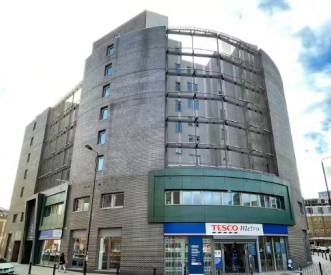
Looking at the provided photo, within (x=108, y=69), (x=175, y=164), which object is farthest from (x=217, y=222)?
(x=108, y=69)

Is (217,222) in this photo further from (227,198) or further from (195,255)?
(195,255)

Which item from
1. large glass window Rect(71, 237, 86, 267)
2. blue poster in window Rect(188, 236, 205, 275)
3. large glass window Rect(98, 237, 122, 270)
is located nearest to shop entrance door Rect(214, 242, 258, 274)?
blue poster in window Rect(188, 236, 205, 275)

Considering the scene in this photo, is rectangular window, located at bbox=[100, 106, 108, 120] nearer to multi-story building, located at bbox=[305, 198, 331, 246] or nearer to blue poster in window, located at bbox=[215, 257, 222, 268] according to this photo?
blue poster in window, located at bbox=[215, 257, 222, 268]

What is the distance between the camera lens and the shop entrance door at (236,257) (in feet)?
70.1

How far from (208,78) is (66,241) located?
22.0 m

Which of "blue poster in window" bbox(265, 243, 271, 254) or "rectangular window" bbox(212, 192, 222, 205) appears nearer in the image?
"rectangular window" bbox(212, 192, 222, 205)

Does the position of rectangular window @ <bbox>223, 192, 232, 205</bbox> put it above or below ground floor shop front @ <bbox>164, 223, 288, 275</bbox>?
above

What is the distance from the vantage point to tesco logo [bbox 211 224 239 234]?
71.1 feet

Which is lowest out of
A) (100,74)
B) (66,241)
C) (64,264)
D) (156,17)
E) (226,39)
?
(64,264)

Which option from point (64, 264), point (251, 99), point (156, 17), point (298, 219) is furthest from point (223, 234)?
point (156, 17)

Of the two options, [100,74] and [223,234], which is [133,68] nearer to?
[100,74]

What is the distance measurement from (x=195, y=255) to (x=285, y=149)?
17.4 m

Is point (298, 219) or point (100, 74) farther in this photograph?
point (100, 74)

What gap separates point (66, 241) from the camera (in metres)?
26.8
